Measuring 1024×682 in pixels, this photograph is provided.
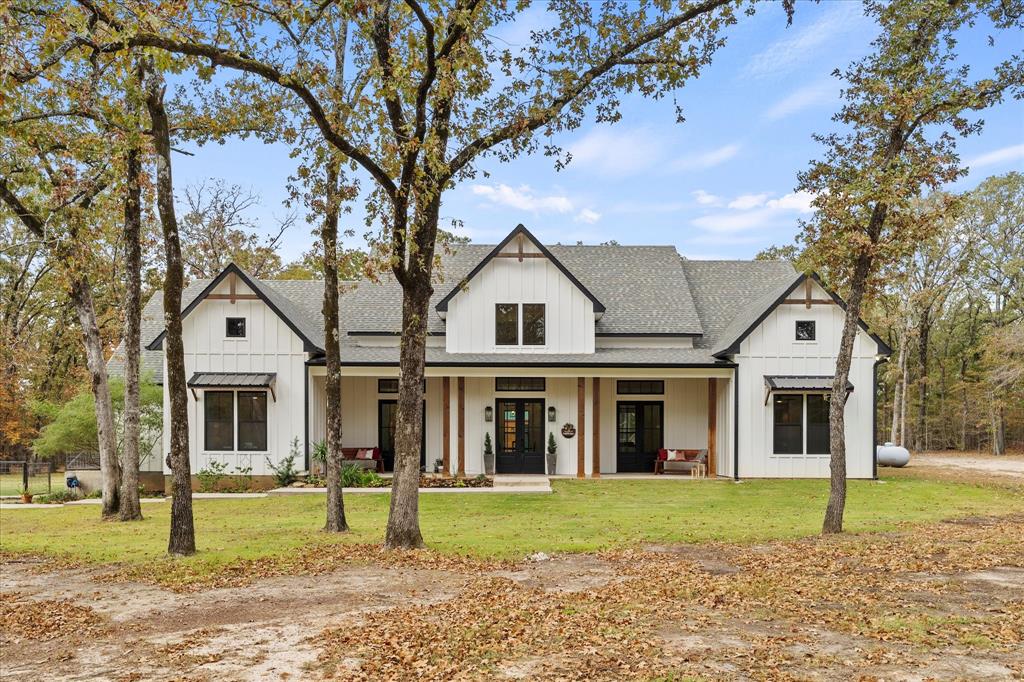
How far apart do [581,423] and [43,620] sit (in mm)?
15122

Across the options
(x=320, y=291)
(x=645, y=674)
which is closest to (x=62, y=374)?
(x=320, y=291)

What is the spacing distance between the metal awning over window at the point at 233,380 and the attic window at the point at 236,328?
1051 mm

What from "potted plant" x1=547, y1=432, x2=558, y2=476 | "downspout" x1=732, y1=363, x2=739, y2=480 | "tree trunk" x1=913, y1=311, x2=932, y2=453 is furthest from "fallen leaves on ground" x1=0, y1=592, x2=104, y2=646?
"tree trunk" x1=913, y1=311, x2=932, y2=453

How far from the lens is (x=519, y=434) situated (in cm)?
2145

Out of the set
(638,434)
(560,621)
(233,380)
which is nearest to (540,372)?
(638,434)

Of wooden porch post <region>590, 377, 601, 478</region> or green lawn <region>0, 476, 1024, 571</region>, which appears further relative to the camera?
wooden porch post <region>590, 377, 601, 478</region>

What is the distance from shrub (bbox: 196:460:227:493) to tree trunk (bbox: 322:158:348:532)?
8282 mm

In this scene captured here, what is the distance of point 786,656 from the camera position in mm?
5715

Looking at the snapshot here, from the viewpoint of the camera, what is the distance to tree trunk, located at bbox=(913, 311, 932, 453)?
36500 mm

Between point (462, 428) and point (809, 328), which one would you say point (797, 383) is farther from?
point (462, 428)

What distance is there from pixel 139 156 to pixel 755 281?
1945 cm

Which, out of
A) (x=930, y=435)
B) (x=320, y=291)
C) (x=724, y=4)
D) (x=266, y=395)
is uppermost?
(x=724, y=4)

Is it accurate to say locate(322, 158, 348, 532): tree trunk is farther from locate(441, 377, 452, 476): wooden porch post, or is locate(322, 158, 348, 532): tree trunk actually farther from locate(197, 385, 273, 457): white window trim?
locate(441, 377, 452, 476): wooden porch post

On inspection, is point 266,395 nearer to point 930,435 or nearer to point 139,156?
point 139,156
